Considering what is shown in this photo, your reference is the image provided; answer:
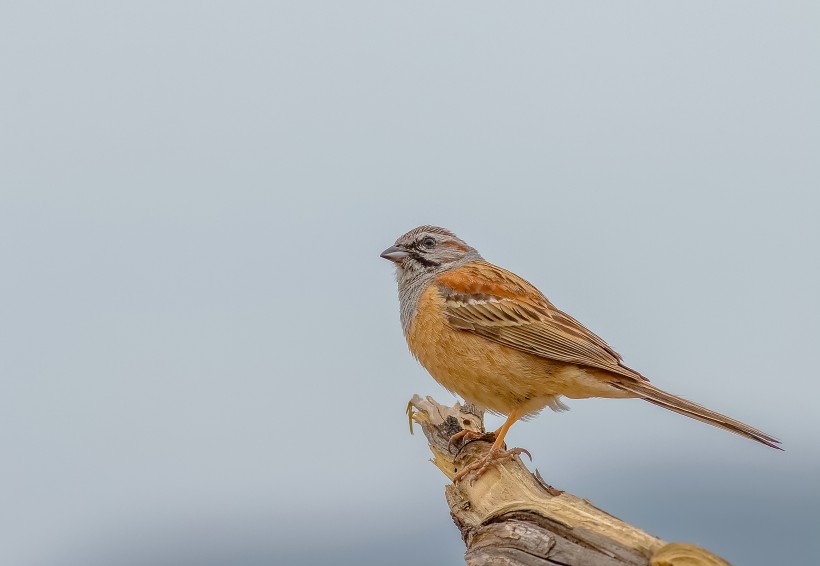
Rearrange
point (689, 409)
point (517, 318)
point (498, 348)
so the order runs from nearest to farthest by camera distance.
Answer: point (689, 409) < point (498, 348) < point (517, 318)

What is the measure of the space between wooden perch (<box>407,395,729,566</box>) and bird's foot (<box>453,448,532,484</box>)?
37mm

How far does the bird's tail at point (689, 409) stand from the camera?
618cm

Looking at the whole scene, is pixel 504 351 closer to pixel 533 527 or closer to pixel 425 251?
pixel 425 251

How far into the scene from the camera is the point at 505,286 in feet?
26.5

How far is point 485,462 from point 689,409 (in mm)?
1501

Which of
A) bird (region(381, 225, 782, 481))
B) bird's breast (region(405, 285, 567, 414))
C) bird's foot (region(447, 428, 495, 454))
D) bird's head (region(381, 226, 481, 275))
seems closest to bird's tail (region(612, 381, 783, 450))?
bird (region(381, 225, 782, 481))

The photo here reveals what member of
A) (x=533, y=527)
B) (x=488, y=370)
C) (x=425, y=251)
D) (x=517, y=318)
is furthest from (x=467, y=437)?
(x=533, y=527)

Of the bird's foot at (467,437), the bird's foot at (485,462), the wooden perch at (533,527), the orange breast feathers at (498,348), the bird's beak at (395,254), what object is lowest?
the wooden perch at (533,527)

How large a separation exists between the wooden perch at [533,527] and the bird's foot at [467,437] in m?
0.06

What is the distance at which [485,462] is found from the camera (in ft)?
23.4

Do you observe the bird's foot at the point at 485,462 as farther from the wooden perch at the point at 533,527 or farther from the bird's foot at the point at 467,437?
the bird's foot at the point at 467,437

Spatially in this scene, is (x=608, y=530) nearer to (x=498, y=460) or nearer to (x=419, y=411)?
(x=498, y=460)

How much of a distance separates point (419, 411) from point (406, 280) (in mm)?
1135

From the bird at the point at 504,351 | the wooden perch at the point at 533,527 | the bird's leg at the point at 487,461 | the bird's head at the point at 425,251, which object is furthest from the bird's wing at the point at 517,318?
the wooden perch at the point at 533,527
